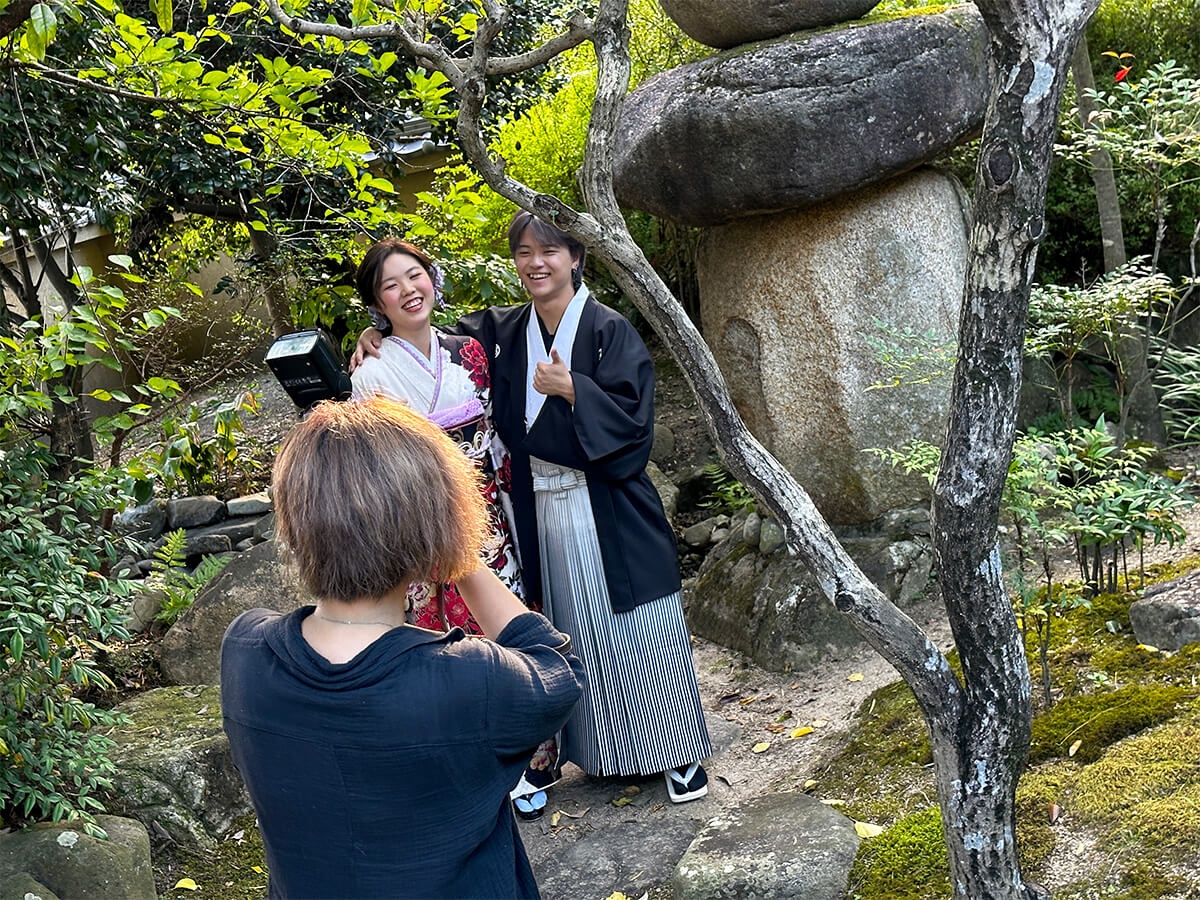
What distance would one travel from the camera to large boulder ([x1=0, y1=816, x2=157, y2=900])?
328 cm

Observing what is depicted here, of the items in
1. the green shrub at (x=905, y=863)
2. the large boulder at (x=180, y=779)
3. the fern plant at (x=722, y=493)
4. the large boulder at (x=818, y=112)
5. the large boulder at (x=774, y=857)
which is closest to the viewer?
the green shrub at (x=905, y=863)

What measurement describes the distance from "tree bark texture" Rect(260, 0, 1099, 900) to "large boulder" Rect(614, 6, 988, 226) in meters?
2.41

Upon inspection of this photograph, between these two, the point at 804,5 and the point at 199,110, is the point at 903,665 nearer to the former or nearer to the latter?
the point at 199,110

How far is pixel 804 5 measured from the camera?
16.4ft

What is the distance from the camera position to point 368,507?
1.65 metres

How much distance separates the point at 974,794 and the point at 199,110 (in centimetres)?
311

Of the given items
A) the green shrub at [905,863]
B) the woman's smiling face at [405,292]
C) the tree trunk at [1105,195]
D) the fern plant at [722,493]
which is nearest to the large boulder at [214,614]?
the woman's smiling face at [405,292]

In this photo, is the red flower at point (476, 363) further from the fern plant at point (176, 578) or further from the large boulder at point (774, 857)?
the fern plant at point (176, 578)

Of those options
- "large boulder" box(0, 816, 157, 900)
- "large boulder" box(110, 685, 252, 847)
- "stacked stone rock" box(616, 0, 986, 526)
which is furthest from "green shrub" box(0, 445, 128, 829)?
"stacked stone rock" box(616, 0, 986, 526)

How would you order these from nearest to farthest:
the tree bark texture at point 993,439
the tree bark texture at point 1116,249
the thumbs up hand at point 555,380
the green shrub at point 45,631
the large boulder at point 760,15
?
the tree bark texture at point 993,439 < the green shrub at point 45,631 < the thumbs up hand at point 555,380 < the large boulder at point 760,15 < the tree bark texture at point 1116,249

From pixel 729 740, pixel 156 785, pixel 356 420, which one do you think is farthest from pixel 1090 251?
pixel 356 420

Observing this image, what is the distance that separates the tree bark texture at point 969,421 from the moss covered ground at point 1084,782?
344mm

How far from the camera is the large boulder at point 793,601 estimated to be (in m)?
5.09

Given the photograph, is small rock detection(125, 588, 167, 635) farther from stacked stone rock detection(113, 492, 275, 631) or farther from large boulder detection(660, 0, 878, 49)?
large boulder detection(660, 0, 878, 49)
